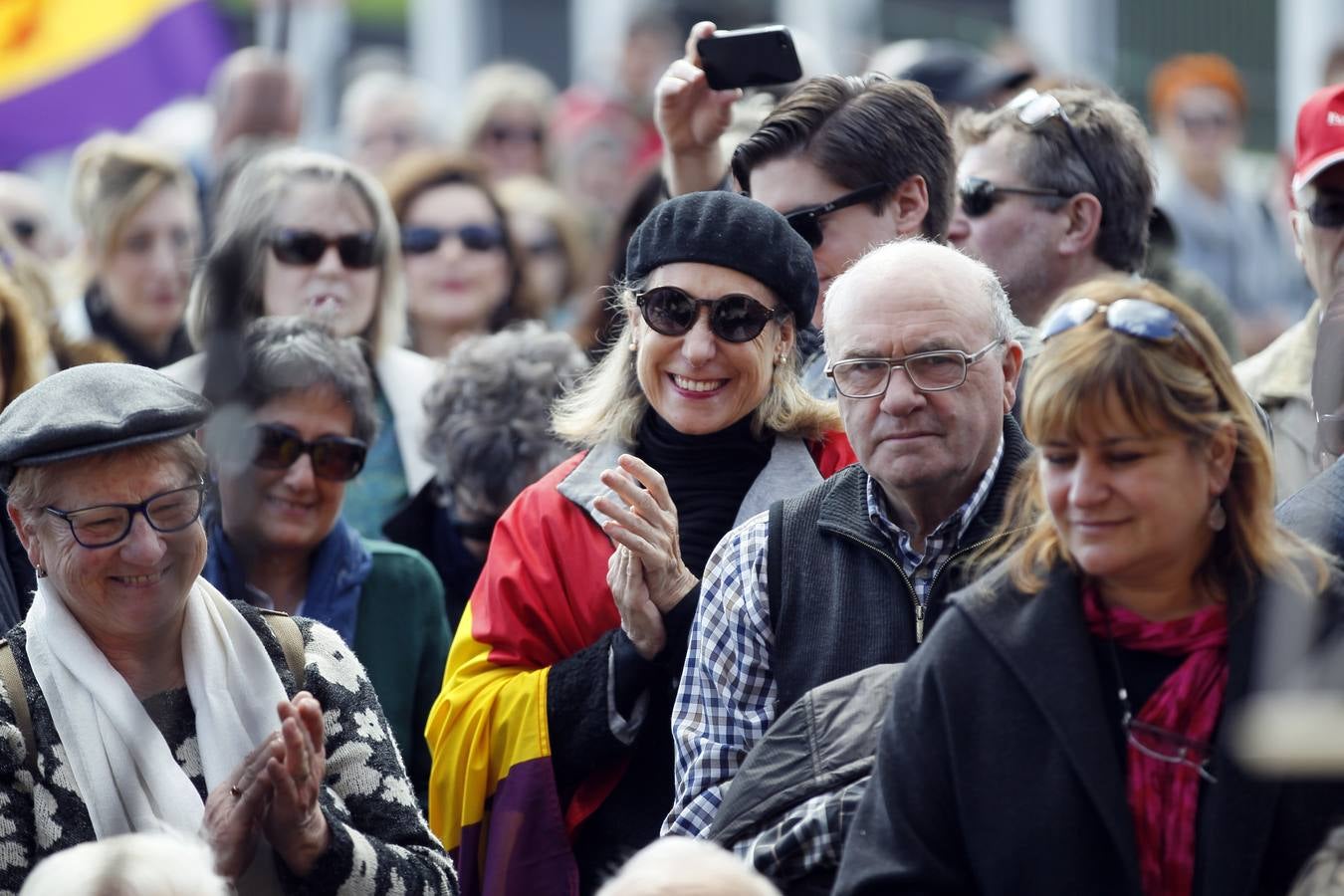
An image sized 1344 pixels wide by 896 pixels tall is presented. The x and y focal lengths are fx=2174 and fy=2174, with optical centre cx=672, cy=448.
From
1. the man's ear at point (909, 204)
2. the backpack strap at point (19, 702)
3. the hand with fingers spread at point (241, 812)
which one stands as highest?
the man's ear at point (909, 204)

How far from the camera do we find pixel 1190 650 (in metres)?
3.31

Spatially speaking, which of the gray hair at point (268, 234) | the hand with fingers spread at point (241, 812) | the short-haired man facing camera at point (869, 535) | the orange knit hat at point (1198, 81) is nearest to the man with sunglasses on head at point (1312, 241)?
the short-haired man facing camera at point (869, 535)

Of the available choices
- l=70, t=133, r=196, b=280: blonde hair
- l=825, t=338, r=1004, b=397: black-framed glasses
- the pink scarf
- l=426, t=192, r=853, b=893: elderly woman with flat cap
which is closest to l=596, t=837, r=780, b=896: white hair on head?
the pink scarf

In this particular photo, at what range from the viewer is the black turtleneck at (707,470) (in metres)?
4.35

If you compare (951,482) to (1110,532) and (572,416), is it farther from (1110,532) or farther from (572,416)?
(572,416)

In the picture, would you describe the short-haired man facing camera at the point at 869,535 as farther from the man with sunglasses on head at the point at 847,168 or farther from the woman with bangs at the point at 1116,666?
the man with sunglasses on head at the point at 847,168

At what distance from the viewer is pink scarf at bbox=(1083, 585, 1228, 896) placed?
3230mm

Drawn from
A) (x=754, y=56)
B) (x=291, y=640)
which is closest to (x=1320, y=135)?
(x=754, y=56)

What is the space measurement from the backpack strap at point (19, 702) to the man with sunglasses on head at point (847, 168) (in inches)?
70.2

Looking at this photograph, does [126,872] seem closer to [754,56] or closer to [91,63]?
[754,56]

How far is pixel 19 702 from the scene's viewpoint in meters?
3.79

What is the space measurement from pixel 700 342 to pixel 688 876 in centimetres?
146

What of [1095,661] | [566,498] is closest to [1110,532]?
[1095,661]

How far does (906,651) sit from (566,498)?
2.96 feet
